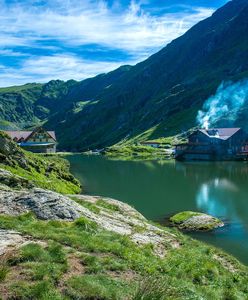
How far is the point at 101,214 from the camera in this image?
3531 centimetres

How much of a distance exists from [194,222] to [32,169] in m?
29.8

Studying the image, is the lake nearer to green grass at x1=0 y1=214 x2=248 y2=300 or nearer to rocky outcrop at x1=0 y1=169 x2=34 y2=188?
green grass at x1=0 y1=214 x2=248 y2=300

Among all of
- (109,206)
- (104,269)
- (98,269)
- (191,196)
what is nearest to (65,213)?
(104,269)

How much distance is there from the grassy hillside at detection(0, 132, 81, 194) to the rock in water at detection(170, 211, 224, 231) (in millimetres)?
17304

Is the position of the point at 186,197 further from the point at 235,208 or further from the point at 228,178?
the point at 228,178

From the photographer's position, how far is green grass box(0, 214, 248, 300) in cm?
1623

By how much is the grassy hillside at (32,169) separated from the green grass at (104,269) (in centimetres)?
2823

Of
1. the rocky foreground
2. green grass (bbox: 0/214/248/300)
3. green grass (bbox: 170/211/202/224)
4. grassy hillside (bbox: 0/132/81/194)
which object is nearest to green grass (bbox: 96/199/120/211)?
the rocky foreground

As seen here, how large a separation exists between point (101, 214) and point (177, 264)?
38.3 ft

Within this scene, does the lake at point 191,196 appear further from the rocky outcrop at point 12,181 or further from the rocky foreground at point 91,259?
the rocky outcrop at point 12,181

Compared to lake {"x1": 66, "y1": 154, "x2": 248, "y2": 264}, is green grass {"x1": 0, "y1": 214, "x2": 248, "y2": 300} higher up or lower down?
higher up

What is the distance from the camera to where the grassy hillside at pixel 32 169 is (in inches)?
2402

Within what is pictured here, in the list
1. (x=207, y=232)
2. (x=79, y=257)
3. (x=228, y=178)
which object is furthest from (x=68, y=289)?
(x=228, y=178)

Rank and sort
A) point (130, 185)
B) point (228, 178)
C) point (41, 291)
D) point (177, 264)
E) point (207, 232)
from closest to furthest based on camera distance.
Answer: point (41, 291), point (177, 264), point (207, 232), point (130, 185), point (228, 178)
